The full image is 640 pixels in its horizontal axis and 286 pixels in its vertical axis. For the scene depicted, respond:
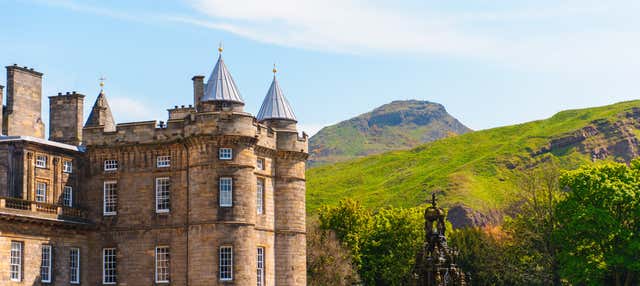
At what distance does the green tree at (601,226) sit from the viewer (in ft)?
197

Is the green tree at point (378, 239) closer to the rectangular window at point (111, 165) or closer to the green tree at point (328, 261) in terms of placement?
the green tree at point (328, 261)

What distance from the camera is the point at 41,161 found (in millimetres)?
54031

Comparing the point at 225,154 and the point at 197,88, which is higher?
the point at 197,88

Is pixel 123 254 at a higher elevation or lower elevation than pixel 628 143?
lower

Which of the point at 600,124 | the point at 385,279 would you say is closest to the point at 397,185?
the point at 600,124

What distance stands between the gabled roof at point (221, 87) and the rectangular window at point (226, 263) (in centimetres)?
904

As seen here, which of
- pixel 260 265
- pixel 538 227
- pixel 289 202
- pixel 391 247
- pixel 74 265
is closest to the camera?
pixel 74 265

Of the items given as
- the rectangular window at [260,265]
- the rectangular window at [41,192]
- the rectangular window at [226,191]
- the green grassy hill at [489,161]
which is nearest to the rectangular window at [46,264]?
the rectangular window at [41,192]

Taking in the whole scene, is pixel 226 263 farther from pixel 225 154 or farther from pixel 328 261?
pixel 328 261

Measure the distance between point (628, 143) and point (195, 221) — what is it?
5325 inches

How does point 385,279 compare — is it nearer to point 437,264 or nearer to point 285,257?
point 285,257

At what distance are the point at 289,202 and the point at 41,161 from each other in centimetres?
1493

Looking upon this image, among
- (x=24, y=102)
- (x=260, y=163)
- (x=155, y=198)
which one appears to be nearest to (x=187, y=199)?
(x=155, y=198)

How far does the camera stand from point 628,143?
172m
